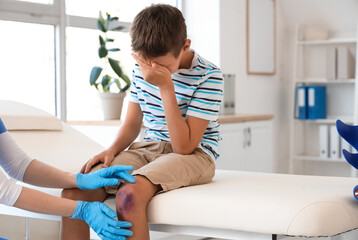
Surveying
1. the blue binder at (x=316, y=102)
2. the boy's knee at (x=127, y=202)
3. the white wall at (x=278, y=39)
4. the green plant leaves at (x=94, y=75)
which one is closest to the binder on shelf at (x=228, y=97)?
the white wall at (x=278, y=39)

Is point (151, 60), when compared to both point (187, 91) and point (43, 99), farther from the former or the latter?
point (43, 99)

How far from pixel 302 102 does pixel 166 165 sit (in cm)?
318

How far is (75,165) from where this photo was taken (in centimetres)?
185

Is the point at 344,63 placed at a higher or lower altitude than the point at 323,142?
higher

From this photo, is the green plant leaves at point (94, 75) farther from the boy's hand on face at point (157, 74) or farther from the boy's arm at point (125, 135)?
the boy's hand on face at point (157, 74)

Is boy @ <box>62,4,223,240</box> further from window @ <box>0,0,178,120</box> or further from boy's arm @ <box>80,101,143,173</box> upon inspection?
window @ <box>0,0,178,120</box>

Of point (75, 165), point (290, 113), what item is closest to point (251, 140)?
point (290, 113)

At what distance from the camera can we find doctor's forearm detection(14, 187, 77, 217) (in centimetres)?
132

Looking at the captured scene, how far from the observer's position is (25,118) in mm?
2113

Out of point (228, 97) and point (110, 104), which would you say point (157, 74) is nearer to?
point (110, 104)

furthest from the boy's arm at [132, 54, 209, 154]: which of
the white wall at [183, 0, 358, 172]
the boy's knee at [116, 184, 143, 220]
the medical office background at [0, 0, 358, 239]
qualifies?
the white wall at [183, 0, 358, 172]

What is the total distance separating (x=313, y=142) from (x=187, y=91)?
3.34 meters

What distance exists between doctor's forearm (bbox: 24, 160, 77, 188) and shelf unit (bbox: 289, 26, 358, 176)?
3.19 meters

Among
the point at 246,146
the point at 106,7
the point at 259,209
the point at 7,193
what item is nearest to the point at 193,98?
the point at 259,209
